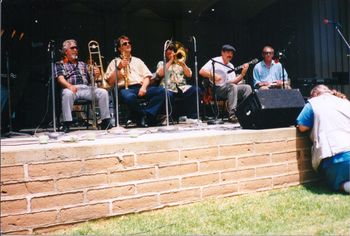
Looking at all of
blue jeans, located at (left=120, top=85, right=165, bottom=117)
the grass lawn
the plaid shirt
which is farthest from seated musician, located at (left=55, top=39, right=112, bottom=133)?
the grass lawn

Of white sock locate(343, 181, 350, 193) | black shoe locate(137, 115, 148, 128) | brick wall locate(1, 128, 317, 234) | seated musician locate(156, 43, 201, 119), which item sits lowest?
white sock locate(343, 181, 350, 193)

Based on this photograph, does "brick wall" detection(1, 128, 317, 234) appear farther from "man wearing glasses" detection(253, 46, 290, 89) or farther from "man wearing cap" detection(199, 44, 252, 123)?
"man wearing glasses" detection(253, 46, 290, 89)

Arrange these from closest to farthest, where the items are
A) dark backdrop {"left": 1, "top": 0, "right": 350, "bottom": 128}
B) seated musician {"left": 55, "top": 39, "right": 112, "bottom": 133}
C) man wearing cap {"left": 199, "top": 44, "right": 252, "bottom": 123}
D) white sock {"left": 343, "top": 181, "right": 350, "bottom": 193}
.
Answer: white sock {"left": 343, "top": 181, "right": 350, "bottom": 193} → seated musician {"left": 55, "top": 39, "right": 112, "bottom": 133} → man wearing cap {"left": 199, "top": 44, "right": 252, "bottom": 123} → dark backdrop {"left": 1, "top": 0, "right": 350, "bottom": 128}

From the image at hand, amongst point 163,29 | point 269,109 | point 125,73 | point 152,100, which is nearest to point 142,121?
point 152,100

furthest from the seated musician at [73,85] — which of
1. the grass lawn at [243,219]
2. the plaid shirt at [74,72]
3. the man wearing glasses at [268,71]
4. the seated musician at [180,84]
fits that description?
the man wearing glasses at [268,71]

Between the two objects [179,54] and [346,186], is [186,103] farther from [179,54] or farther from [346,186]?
[346,186]

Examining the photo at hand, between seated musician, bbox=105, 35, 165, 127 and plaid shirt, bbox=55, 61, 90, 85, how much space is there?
29 centimetres

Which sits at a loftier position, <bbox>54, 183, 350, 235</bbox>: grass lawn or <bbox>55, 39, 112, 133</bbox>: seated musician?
<bbox>55, 39, 112, 133</bbox>: seated musician

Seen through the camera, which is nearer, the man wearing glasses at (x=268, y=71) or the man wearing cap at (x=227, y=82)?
the man wearing cap at (x=227, y=82)

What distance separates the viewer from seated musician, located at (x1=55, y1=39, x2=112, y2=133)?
4.67 meters

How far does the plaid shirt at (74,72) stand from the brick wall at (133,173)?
7.16 feet

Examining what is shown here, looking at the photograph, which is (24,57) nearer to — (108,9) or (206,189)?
(108,9)

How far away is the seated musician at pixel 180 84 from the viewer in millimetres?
5430

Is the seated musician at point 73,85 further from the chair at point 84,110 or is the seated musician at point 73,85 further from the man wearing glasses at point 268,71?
the man wearing glasses at point 268,71
